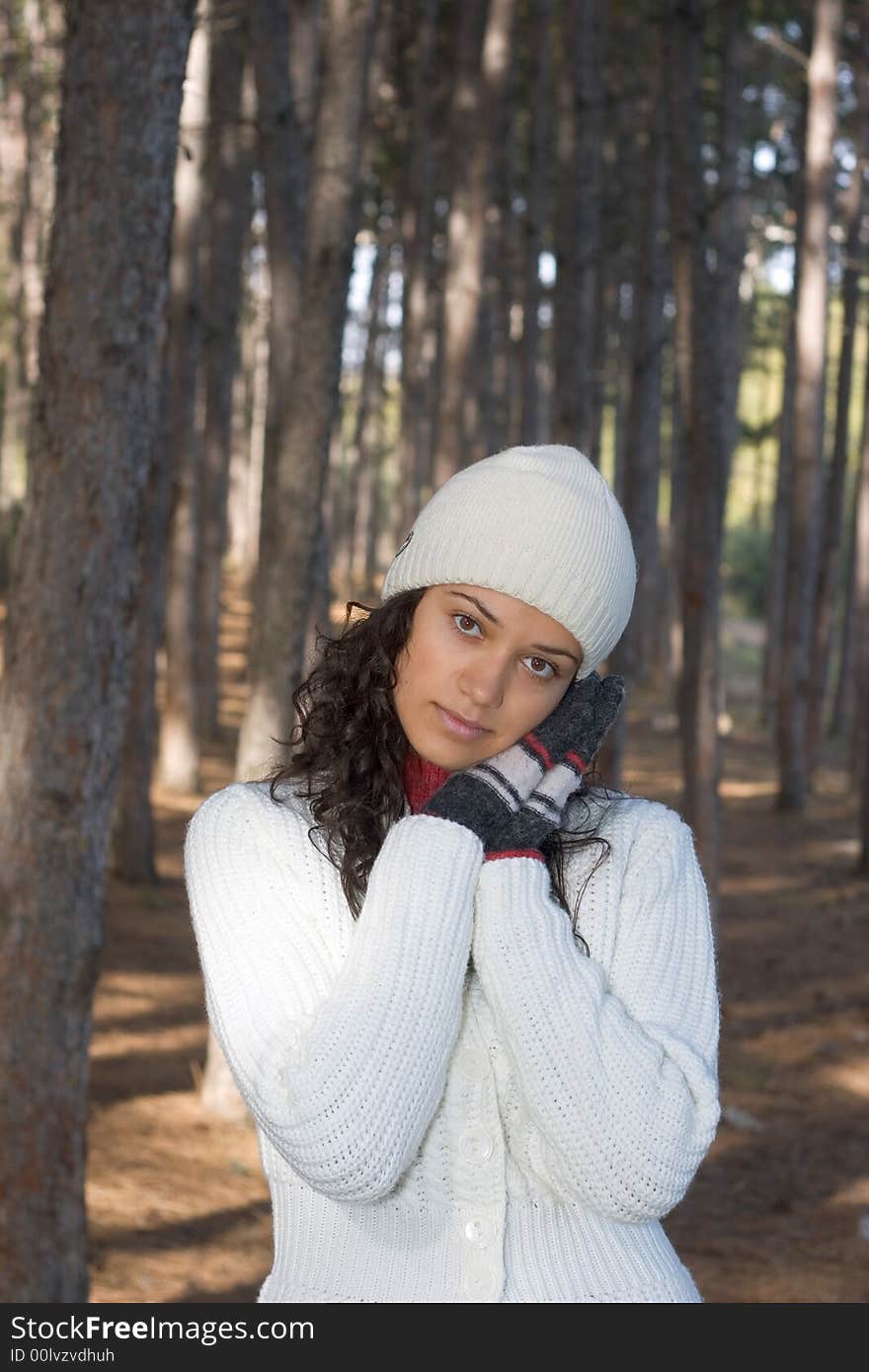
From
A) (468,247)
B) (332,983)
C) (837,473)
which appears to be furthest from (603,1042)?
(837,473)

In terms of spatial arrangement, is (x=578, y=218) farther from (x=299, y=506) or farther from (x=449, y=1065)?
(x=449, y=1065)

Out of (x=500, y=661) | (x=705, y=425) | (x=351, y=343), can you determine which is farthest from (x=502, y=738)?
(x=351, y=343)

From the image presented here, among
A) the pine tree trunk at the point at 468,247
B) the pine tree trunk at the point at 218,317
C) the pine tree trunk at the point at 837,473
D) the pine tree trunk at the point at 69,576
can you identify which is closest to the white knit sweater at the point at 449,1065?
the pine tree trunk at the point at 69,576

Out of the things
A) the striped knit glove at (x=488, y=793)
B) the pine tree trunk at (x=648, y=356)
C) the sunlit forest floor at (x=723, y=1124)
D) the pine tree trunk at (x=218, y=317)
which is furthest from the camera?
the pine tree trunk at (x=218, y=317)

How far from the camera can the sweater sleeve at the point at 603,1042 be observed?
215 centimetres

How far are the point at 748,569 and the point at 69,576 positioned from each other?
41.0 meters

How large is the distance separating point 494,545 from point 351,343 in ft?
126

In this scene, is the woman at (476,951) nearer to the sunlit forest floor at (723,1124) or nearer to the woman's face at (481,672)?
the woman's face at (481,672)

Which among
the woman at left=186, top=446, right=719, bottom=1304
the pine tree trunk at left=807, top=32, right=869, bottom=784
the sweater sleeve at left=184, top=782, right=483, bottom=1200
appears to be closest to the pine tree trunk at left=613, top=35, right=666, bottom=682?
the pine tree trunk at left=807, top=32, right=869, bottom=784

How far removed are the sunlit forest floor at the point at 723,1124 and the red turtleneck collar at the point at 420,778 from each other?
3768 millimetres

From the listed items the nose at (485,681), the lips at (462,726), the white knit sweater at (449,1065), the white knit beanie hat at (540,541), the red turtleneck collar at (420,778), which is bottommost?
the white knit sweater at (449,1065)

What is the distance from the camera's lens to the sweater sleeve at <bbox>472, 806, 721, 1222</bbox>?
84.7 inches

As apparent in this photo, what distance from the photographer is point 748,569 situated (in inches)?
1732

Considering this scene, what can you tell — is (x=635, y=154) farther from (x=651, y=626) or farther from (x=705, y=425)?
(x=705, y=425)
